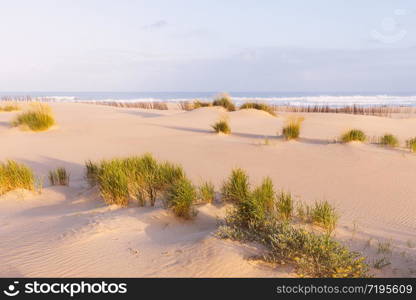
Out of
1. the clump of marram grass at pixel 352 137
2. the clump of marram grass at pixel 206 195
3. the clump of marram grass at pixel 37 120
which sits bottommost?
the clump of marram grass at pixel 206 195

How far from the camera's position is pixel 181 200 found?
4.64 meters

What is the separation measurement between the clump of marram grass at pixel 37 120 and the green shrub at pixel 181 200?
8869 millimetres

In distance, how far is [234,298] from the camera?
2898 mm

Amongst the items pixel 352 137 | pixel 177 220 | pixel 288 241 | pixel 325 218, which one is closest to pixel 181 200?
pixel 177 220

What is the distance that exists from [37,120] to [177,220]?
933cm

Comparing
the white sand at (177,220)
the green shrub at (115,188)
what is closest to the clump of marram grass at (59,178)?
the white sand at (177,220)

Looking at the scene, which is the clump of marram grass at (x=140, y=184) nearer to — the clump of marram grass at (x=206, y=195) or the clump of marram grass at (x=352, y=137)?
the clump of marram grass at (x=206, y=195)

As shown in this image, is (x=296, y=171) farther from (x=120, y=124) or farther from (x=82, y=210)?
(x=120, y=124)

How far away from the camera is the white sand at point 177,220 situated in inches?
135

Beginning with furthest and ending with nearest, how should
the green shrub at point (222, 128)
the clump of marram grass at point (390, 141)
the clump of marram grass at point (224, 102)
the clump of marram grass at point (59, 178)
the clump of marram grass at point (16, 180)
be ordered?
the clump of marram grass at point (224, 102) → the green shrub at point (222, 128) → the clump of marram grass at point (390, 141) → the clump of marram grass at point (59, 178) → the clump of marram grass at point (16, 180)

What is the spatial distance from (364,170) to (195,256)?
5246 millimetres

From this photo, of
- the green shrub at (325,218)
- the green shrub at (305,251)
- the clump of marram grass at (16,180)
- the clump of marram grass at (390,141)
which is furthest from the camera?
the clump of marram grass at (390,141)

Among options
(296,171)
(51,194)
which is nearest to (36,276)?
(51,194)

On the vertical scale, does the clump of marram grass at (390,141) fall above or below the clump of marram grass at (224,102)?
below
